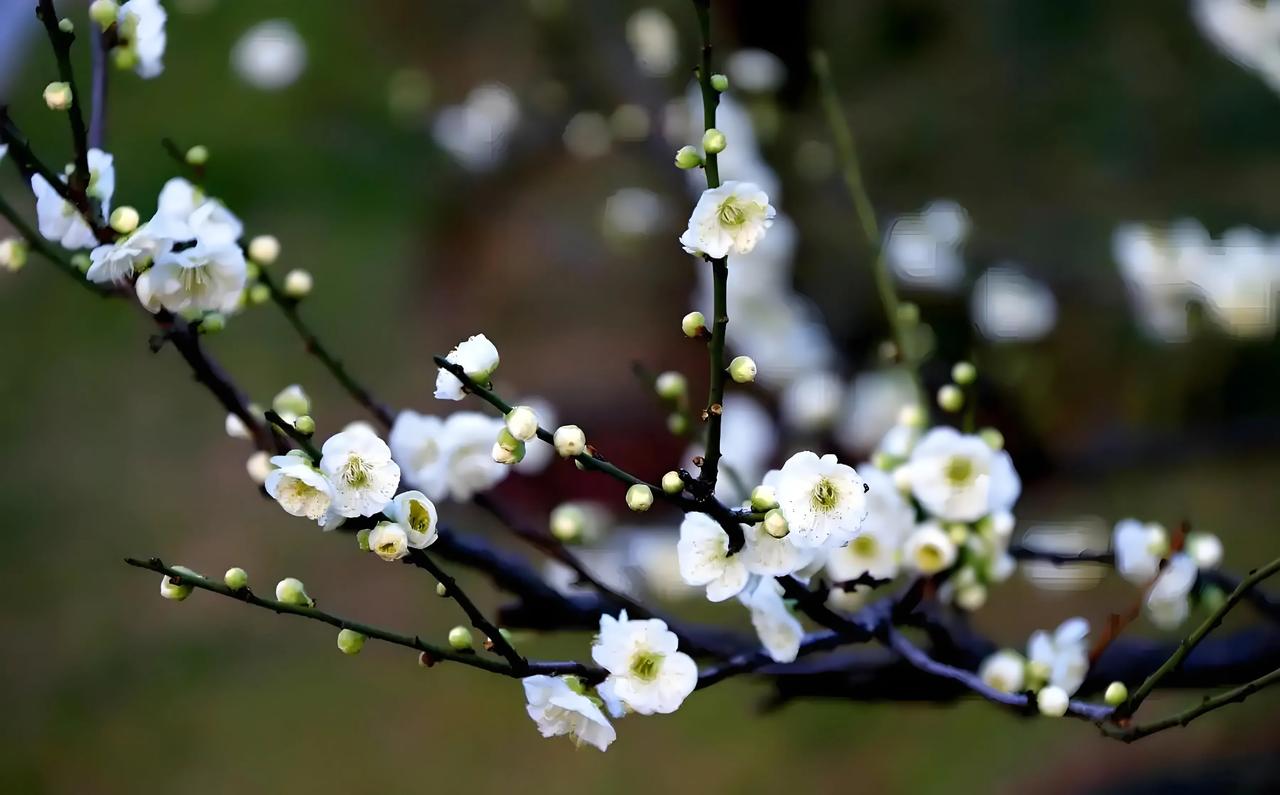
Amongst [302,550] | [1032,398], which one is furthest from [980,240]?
[302,550]

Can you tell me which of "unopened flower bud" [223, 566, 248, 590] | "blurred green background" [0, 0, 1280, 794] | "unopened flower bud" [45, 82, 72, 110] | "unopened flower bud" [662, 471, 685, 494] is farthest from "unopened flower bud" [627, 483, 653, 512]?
"blurred green background" [0, 0, 1280, 794]

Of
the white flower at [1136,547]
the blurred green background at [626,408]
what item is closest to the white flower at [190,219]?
the white flower at [1136,547]

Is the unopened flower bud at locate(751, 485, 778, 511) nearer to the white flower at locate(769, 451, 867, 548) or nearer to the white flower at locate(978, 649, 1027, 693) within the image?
the white flower at locate(769, 451, 867, 548)

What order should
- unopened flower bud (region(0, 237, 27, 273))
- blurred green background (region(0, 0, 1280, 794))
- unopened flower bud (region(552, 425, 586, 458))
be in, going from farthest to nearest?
blurred green background (region(0, 0, 1280, 794)), unopened flower bud (region(0, 237, 27, 273)), unopened flower bud (region(552, 425, 586, 458))

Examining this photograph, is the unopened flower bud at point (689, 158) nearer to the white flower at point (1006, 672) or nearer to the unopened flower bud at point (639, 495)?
the unopened flower bud at point (639, 495)

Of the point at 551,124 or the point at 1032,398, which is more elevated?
the point at 551,124

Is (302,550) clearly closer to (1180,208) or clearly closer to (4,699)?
(4,699)

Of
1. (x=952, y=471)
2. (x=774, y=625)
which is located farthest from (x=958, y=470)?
(x=774, y=625)
